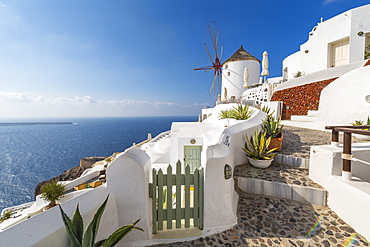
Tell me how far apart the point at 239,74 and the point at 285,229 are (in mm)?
24972

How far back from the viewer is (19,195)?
82.5 ft

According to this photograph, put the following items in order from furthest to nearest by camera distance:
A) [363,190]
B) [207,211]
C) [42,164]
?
1. [42,164]
2. [207,211]
3. [363,190]

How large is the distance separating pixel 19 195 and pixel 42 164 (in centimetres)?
1664

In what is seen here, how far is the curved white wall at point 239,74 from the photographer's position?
79.3 ft

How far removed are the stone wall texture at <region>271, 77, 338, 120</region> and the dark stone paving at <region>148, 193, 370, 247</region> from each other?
10130 millimetres

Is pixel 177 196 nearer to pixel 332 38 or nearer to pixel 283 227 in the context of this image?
pixel 283 227

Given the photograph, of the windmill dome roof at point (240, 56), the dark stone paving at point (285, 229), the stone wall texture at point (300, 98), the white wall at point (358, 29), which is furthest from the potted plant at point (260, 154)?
the windmill dome roof at point (240, 56)

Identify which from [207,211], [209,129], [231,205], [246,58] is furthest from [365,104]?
[246,58]

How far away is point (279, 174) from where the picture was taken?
11.7ft

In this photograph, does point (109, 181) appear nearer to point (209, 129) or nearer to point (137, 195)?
point (137, 195)

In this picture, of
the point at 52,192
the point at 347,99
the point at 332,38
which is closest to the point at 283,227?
the point at 52,192

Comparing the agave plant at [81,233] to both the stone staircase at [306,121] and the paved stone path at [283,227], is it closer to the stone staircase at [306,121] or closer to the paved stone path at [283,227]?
the paved stone path at [283,227]

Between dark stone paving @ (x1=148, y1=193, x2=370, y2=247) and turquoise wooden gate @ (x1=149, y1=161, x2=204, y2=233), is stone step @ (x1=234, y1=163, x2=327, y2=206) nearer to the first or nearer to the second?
dark stone paving @ (x1=148, y1=193, x2=370, y2=247)

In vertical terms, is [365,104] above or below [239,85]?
below
